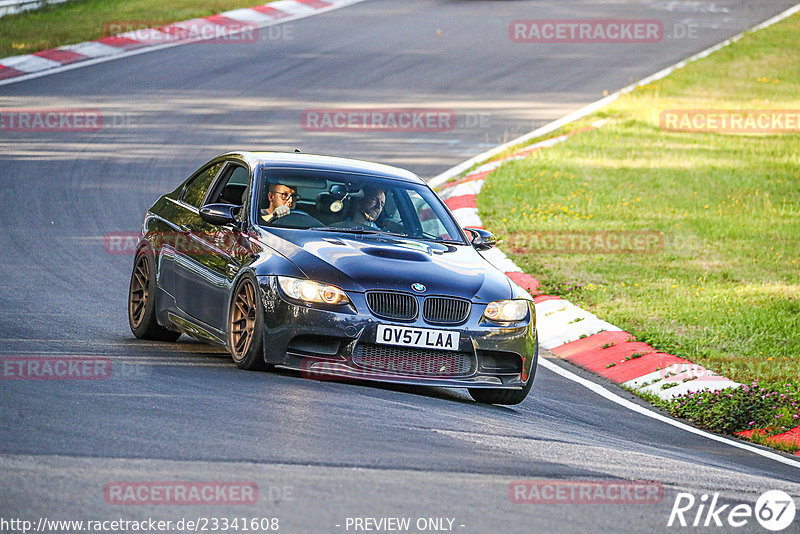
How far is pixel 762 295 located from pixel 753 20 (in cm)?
2387

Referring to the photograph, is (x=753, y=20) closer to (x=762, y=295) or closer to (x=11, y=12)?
(x=11, y=12)

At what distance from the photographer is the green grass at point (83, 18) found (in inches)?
1029

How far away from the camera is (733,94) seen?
26.9 m

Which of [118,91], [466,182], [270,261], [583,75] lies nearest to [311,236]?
[270,261]

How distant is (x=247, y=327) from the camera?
886 cm

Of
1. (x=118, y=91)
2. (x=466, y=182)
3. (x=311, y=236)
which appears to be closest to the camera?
(x=311, y=236)

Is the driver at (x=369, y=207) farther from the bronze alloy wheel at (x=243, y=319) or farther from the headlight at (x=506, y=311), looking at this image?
the headlight at (x=506, y=311)

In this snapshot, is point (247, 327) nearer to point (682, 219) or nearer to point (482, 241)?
point (482, 241)

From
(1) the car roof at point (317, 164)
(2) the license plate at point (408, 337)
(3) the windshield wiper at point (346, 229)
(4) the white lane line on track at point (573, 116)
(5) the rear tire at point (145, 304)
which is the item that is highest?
(1) the car roof at point (317, 164)

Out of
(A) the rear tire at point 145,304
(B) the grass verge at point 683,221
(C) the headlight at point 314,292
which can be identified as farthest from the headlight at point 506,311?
(A) the rear tire at point 145,304
